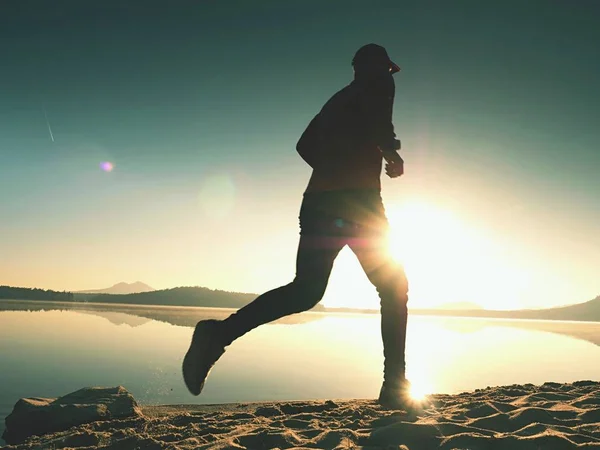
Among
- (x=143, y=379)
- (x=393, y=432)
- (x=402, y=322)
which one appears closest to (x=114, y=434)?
(x=393, y=432)

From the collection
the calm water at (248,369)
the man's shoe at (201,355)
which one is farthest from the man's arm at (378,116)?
the calm water at (248,369)

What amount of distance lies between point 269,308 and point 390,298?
1098 millimetres

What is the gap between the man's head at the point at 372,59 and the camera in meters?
3.96

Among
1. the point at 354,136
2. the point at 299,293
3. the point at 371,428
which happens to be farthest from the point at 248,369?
the point at 354,136

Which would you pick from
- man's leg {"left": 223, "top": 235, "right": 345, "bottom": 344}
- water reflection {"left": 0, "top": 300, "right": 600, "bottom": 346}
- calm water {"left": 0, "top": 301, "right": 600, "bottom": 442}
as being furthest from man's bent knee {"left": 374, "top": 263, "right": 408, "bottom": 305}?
water reflection {"left": 0, "top": 300, "right": 600, "bottom": 346}

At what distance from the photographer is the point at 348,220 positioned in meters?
3.75

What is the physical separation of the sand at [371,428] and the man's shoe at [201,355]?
1.21 ft

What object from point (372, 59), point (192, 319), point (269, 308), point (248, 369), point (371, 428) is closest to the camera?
point (371, 428)

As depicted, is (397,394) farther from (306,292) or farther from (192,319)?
(192,319)

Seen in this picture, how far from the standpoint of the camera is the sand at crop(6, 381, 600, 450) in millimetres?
2818

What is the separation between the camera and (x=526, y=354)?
16.0 meters

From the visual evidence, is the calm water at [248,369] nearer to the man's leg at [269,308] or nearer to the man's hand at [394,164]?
the man's leg at [269,308]

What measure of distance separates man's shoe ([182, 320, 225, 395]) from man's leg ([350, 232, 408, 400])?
1.37m

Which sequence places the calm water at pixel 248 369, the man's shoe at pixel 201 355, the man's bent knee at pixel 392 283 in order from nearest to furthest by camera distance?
the man's shoe at pixel 201 355
the man's bent knee at pixel 392 283
the calm water at pixel 248 369
